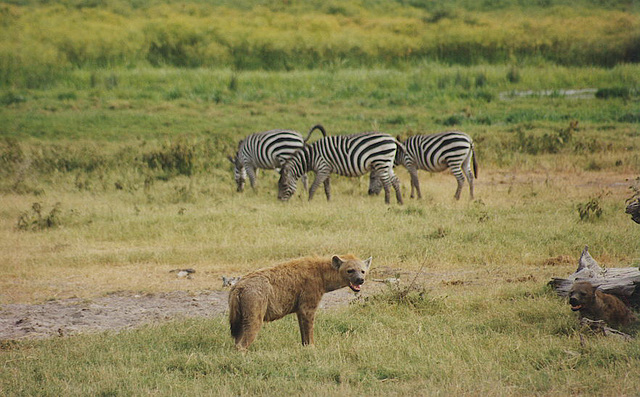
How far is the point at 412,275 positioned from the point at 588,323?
2.93 metres

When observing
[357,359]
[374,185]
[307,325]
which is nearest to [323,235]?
[374,185]

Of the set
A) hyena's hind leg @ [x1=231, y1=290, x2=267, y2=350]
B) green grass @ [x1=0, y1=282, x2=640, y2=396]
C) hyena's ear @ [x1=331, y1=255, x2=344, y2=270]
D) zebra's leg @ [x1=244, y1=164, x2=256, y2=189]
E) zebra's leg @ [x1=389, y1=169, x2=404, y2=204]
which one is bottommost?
zebra's leg @ [x1=244, y1=164, x2=256, y2=189]

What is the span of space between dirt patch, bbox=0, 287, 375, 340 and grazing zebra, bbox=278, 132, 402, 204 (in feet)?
18.8

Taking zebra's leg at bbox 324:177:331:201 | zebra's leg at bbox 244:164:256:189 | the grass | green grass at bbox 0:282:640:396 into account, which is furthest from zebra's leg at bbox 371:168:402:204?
green grass at bbox 0:282:640:396

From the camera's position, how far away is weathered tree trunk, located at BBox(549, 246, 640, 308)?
276 inches

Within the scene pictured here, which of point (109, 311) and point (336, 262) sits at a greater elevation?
point (336, 262)

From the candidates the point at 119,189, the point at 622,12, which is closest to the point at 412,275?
the point at 119,189

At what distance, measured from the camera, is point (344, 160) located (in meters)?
14.5

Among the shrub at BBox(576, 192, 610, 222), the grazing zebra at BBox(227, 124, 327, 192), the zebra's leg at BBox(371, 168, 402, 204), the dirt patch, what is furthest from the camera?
the grazing zebra at BBox(227, 124, 327, 192)

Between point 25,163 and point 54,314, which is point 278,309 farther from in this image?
point 25,163

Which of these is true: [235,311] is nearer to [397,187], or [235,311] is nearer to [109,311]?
[109,311]

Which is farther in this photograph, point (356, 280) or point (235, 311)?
point (356, 280)

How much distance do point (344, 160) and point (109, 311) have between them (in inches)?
285

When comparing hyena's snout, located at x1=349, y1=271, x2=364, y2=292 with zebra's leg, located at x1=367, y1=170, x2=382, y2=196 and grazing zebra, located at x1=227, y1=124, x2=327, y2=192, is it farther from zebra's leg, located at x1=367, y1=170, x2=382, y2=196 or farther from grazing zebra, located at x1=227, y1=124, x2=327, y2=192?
grazing zebra, located at x1=227, y1=124, x2=327, y2=192
